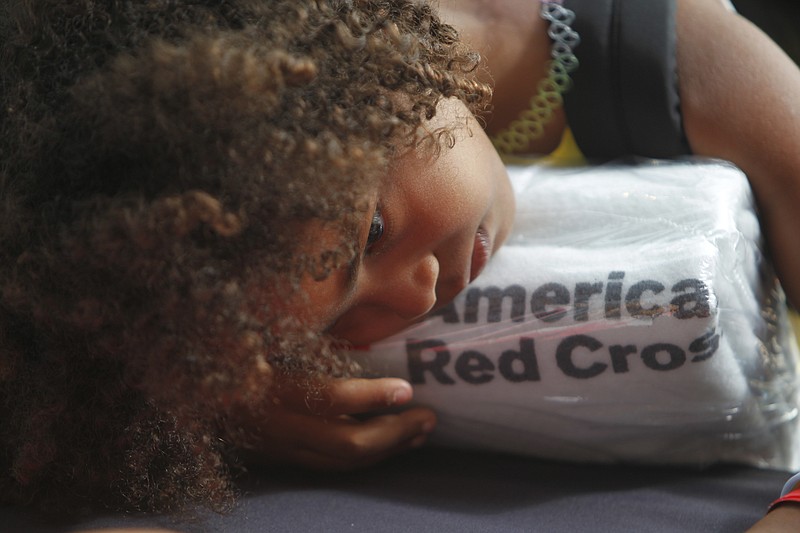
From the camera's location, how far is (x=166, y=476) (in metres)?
0.69

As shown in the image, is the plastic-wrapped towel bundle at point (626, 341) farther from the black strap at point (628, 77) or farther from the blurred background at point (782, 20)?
the blurred background at point (782, 20)

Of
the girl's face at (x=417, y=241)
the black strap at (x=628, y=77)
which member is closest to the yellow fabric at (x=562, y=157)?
the black strap at (x=628, y=77)

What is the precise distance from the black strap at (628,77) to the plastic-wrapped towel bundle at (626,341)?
6 cm

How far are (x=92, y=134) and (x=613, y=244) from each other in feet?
1.67

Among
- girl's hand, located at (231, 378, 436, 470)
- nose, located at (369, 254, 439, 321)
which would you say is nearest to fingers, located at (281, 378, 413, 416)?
girl's hand, located at (231, 378, 436, 470)

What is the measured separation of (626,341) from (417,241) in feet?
0.70

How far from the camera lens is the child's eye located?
0.64 m

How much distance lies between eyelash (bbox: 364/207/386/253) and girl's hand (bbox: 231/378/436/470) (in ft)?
0.59

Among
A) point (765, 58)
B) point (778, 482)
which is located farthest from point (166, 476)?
point (765, 58)

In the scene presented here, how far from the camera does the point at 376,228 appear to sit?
0.65 m

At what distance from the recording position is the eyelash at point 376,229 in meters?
0.64

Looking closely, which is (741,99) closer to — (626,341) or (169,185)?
(626,341)

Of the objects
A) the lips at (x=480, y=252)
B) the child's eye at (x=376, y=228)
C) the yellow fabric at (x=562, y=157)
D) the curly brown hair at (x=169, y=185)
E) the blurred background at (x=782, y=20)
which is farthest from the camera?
the blurred background at (x=782, y=20)

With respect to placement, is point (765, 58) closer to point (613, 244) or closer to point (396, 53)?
point (613, 244)
